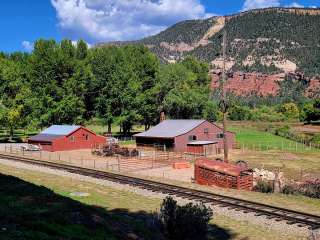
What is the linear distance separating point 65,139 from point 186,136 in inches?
635

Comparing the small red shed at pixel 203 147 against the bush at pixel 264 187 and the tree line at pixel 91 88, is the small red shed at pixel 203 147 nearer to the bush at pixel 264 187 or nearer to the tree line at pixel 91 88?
the tree line at pixel 91 88

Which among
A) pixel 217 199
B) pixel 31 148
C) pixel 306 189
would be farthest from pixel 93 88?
pixel 217 199

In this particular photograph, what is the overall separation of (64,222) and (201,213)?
492 centimetres

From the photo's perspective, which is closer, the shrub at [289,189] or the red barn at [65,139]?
the shrub at [289,189]

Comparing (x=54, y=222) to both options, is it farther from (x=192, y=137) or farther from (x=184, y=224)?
(x=192, y=137)

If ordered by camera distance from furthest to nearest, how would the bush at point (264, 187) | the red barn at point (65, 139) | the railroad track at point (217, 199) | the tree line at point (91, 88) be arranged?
the tree line at point (91, 88) → the red barn at point (65, 139) → the bush at point (264, 187) → the railroad track at point (217, 199)

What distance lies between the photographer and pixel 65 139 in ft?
193

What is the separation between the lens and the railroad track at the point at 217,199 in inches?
806

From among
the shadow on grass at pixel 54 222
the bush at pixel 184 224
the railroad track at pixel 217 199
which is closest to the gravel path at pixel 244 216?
the railroad track at pixel 217 199

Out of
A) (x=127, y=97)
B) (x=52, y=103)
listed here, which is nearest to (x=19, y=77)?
(x=52, y=103)

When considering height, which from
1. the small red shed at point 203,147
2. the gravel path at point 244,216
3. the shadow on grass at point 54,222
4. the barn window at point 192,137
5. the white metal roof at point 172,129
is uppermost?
the white metal roof at point 172,129

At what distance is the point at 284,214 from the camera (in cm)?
2142

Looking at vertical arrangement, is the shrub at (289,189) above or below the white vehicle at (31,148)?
A: below

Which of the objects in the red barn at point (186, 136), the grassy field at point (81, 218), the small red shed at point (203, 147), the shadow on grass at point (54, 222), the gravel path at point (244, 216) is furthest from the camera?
the red barn at point (186, 136)
